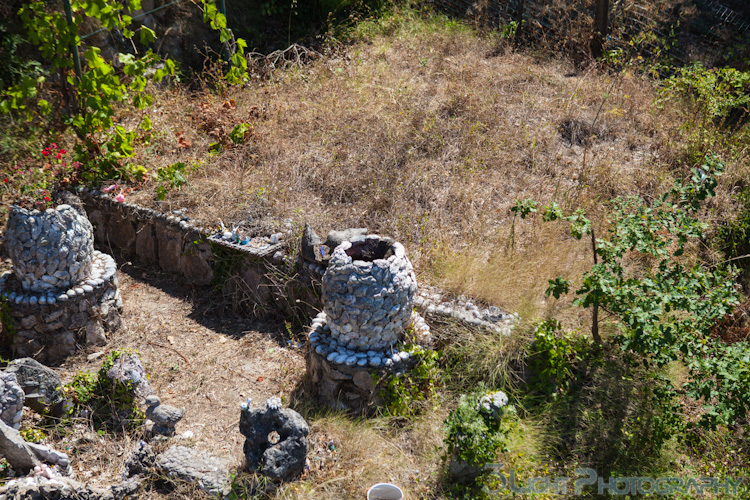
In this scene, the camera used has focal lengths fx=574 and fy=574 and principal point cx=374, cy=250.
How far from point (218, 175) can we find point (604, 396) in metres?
4.24

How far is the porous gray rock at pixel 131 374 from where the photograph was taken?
4.01m

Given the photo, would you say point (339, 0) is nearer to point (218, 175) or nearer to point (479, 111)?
point (479, 111)

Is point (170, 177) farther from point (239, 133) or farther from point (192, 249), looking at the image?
point (239, 133)

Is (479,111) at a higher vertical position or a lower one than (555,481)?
higher

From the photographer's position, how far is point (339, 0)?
29.2 ft

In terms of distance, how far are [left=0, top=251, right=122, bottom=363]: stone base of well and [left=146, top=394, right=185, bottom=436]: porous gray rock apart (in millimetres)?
1264

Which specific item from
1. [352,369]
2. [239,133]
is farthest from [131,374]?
[239,133]

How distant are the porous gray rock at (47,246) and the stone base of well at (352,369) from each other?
206 centimetres

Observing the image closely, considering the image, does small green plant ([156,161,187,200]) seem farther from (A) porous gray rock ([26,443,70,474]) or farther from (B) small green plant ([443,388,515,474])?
(B) small green plant ([443,388,515,474])

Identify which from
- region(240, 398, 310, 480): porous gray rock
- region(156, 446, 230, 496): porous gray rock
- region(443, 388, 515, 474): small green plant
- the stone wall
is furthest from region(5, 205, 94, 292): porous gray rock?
region(443, 388, 515, 474): small green plant

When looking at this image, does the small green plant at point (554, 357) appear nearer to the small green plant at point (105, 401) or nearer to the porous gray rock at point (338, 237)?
the porous gray rock at point (338, 237)

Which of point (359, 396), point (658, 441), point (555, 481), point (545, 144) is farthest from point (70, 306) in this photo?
point (545, 144)

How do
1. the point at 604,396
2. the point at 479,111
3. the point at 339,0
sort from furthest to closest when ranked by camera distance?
the point at 339,0, the point at 479,111, the point at 604,396

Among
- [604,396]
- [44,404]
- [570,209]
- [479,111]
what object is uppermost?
[479,111]
